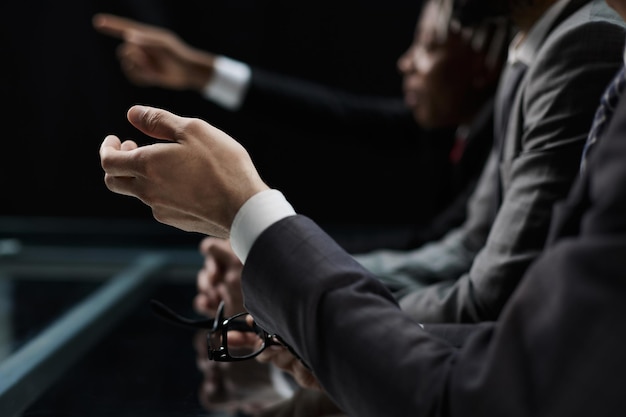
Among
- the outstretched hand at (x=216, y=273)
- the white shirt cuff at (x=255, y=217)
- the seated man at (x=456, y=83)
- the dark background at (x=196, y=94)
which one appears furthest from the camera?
the dark background at (x=196, y=94)

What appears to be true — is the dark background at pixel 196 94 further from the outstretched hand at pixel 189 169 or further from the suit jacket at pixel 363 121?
the outstretched hand at pixel 189 169

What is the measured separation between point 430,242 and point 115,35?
0.96 m

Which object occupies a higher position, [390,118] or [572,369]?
[572,369]

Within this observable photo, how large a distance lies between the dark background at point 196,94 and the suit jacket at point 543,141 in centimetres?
109

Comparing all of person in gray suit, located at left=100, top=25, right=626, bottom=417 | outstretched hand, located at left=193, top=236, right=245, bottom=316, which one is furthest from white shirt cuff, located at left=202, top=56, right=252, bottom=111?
person in gray suit, located at left=100, top=25, right=626, bottom=417

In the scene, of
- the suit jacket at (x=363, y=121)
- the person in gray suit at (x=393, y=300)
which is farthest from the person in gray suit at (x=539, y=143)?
the suit jacket at (x=363, y=121)

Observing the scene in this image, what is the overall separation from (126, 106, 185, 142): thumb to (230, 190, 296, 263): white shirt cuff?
0.07 meters

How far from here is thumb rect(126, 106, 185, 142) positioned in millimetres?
561

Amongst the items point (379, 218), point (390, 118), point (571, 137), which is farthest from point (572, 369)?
point (379, 218)

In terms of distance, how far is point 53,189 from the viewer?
196 centimetres

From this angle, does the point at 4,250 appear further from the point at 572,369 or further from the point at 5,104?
the point at 572,369

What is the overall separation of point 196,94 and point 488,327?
150cm

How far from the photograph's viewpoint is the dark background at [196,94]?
1888 mm

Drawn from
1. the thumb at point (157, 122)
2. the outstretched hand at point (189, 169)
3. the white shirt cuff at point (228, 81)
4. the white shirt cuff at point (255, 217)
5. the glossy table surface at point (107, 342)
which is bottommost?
the glossy table surface at point (107, 342)
